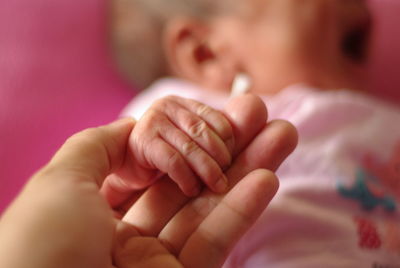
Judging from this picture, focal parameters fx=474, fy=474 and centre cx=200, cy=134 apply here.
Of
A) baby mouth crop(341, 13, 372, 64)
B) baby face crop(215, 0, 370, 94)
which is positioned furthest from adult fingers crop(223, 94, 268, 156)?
baby mouth crop(341, 13, 372, 64)

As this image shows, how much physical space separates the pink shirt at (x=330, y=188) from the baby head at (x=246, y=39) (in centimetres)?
5

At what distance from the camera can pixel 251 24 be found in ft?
2.69

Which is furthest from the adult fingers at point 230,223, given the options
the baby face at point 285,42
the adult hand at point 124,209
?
the baby face at point 285,42

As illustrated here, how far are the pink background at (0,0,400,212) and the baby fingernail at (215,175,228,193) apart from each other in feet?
1.46

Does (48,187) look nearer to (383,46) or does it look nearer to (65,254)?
(65,254)

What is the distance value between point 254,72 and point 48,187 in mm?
515

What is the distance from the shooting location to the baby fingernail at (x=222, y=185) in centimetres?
45

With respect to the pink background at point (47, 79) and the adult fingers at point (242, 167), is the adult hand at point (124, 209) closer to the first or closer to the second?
the adult fingers at point (242, 167)

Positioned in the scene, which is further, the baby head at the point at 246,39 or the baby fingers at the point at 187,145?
the baby head at the point at 246,39

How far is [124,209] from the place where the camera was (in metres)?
0.53

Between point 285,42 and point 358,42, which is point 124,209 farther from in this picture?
point 358,42

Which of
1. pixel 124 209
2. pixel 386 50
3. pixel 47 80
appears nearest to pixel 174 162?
pixel 124 209

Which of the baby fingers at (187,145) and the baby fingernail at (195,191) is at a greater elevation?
the baby fingers at (187,145)

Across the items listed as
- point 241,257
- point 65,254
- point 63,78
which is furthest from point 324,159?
point 63,78
